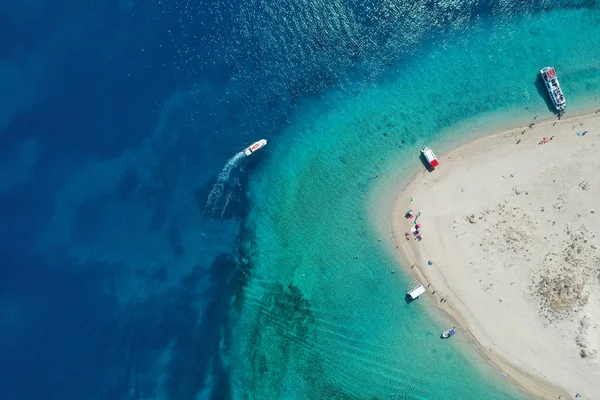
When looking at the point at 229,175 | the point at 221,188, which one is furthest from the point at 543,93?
the point at 221,188

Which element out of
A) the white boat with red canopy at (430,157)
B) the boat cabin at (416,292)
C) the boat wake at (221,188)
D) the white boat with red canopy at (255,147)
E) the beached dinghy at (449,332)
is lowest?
the beached dinghy at (449,332)

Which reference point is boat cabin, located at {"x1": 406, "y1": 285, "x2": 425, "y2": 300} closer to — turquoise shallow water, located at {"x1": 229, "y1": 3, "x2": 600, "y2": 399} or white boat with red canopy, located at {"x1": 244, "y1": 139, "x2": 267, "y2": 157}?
turquoise shallow water, located at {"x1": 229, "y1": 3, "x2": 600, "y2": 399}

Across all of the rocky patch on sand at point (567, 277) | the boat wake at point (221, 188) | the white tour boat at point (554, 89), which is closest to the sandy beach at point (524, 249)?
the rocky patch on sand at point (567, 277)

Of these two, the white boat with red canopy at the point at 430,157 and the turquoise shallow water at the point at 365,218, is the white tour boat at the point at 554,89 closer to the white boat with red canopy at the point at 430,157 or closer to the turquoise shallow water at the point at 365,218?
the turquoise shallow water at the point at 365,218

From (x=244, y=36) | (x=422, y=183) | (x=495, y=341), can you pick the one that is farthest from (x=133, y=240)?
(x=495, y=341)

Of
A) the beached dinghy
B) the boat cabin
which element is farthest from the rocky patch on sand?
the boat cabin

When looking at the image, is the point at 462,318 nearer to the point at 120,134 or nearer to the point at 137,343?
the point at 137,343

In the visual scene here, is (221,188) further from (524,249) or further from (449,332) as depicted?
(524,249)
